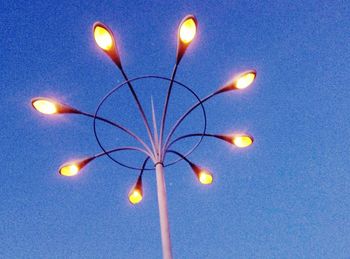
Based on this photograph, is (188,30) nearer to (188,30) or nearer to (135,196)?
(188,30)

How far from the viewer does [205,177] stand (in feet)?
22.0

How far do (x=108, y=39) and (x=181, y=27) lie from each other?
3.19ft

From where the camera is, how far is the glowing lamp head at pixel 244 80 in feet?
19.4

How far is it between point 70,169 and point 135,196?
117 centimetres

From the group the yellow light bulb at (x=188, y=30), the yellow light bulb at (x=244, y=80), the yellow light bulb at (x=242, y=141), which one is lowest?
the yellow light bulb at (x=242, y=141)

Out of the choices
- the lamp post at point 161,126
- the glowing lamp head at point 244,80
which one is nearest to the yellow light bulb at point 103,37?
the lamp post at point 161,126

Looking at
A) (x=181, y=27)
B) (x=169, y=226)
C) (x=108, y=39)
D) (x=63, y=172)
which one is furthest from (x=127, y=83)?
(x=169, y=226)

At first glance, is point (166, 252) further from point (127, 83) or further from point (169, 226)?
point (127, 83)

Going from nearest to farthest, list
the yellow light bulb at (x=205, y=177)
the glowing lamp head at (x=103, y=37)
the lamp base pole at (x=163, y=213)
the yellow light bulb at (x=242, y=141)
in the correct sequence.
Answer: the lamp base pole at (x=163, y=213) → the glowing lamp head at (x=103, y=37) → the yellow light bulb at (x=242, y=141) → the yellow light bulb at (x=205, y=177)

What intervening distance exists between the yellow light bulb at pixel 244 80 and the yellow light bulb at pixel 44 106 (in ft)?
8.64

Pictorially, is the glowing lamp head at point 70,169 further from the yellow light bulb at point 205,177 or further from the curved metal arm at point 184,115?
the yellow light bulb at point 205,177

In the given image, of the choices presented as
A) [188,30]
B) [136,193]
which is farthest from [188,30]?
[136,193]

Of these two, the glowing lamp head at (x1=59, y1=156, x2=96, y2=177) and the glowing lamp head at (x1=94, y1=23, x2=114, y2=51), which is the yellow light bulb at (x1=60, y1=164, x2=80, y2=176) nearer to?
the glowing lamp head at (x1=59, y1=156, x2=96, y2=177)

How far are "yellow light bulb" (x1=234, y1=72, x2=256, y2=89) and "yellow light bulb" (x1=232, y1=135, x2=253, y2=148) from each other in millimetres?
Result: 826
